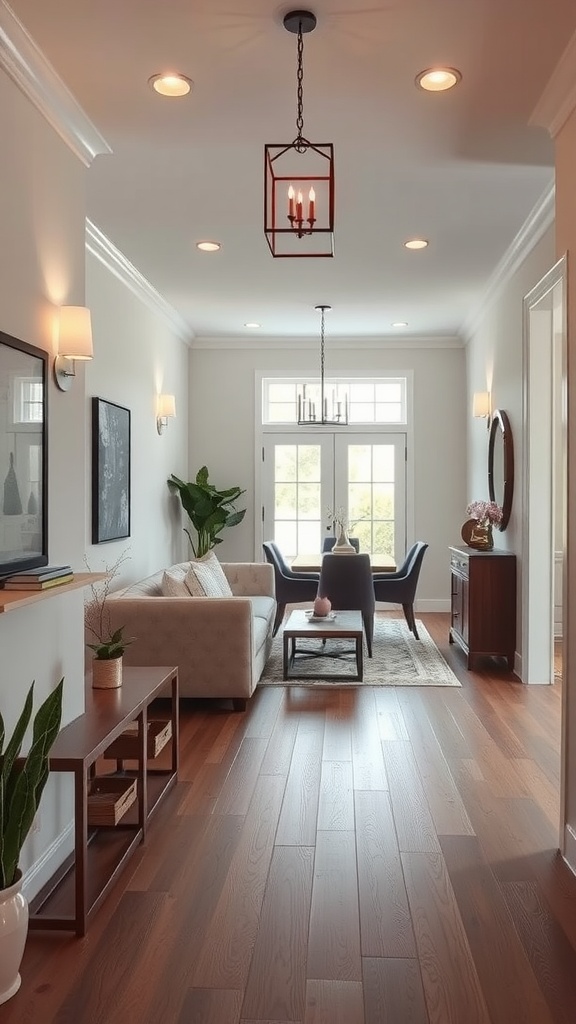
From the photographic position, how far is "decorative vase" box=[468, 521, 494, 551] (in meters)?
6.41

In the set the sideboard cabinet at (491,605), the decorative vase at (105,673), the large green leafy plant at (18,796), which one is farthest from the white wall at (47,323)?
the sideboard cabinet at (491,605)

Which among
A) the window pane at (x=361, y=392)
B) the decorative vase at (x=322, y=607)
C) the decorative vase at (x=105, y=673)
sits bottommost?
the decorative vase at (x=322, y=607)

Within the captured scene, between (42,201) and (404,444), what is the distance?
21.4ft

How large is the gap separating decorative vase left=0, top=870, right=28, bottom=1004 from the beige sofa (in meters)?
2.69

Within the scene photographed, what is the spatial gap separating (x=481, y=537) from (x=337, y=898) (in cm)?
409

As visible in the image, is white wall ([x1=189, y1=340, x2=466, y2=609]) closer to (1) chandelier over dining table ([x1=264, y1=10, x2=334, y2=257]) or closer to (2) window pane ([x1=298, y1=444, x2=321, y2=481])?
(2) window pane ([x1=298, y1=444, x2=321, y2=481])

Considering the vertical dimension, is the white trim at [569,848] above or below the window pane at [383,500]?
below

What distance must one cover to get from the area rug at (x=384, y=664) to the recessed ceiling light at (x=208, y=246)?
296 cm

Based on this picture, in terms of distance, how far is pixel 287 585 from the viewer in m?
7.34

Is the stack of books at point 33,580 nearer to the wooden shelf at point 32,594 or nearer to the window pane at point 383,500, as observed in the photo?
the wooden shelf at point 32,594

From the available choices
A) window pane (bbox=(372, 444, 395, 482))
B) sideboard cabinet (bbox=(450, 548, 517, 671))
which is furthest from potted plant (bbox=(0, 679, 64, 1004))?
window pane (bbox=(372, 444, 395, 482))

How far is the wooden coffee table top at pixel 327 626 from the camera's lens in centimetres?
562

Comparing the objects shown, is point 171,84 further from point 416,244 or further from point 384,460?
point 384,460

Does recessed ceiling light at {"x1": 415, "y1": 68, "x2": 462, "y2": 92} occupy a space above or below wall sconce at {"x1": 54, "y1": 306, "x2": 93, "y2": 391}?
above
